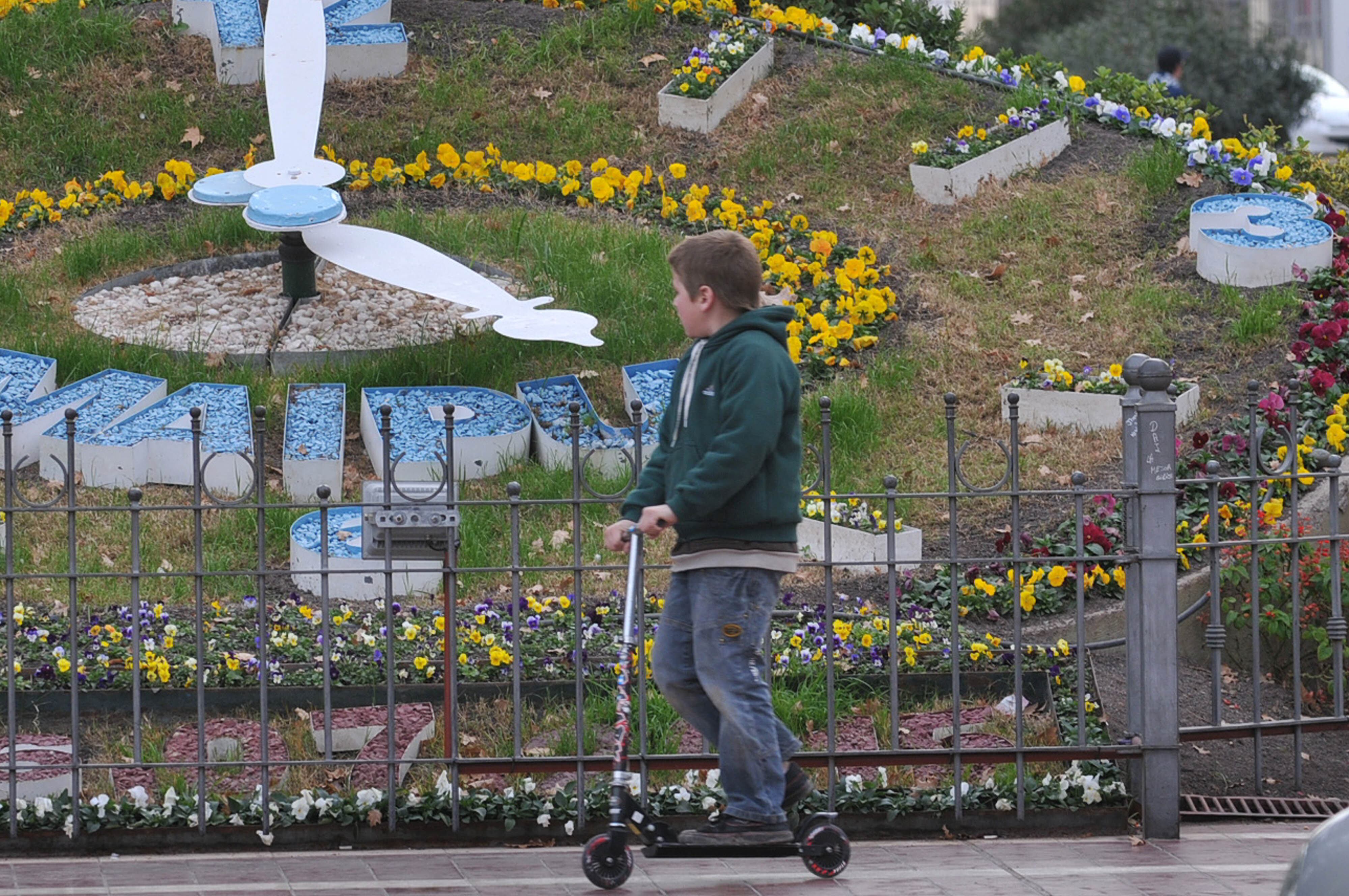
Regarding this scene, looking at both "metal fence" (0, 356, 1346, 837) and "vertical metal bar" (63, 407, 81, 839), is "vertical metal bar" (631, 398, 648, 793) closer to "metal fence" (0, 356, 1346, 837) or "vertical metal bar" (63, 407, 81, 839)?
"metal fence" (0, 356, 1346, 837)

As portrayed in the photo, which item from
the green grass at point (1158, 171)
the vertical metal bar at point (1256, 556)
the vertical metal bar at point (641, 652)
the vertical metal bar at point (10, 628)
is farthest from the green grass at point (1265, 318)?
the vertical metal bar at point (10, 628)

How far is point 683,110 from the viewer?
14031mm

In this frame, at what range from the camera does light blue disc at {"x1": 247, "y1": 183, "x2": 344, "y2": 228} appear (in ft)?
31.6

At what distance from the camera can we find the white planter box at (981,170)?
12.8 metres

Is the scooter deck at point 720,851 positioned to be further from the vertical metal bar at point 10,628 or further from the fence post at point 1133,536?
the vertical metal bar at point 10,628

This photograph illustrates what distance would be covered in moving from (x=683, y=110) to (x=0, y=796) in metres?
9.65

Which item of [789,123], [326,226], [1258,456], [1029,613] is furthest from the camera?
[789,123]

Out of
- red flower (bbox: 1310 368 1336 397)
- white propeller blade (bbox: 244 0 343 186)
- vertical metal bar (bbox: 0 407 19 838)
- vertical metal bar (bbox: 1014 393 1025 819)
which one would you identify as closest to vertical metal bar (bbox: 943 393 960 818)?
vertical metal bar (bbox: 1014 393 1025 819)

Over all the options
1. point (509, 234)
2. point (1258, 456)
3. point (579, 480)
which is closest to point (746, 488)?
point (579, 480)

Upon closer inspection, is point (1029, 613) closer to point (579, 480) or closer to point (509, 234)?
point (579, 480)

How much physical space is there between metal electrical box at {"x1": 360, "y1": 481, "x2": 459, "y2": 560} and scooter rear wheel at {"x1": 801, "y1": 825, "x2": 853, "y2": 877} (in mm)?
1397

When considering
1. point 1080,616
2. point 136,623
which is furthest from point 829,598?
point 136,623

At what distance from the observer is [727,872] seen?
483cm

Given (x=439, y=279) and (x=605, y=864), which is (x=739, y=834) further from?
(x=439, y=279)
